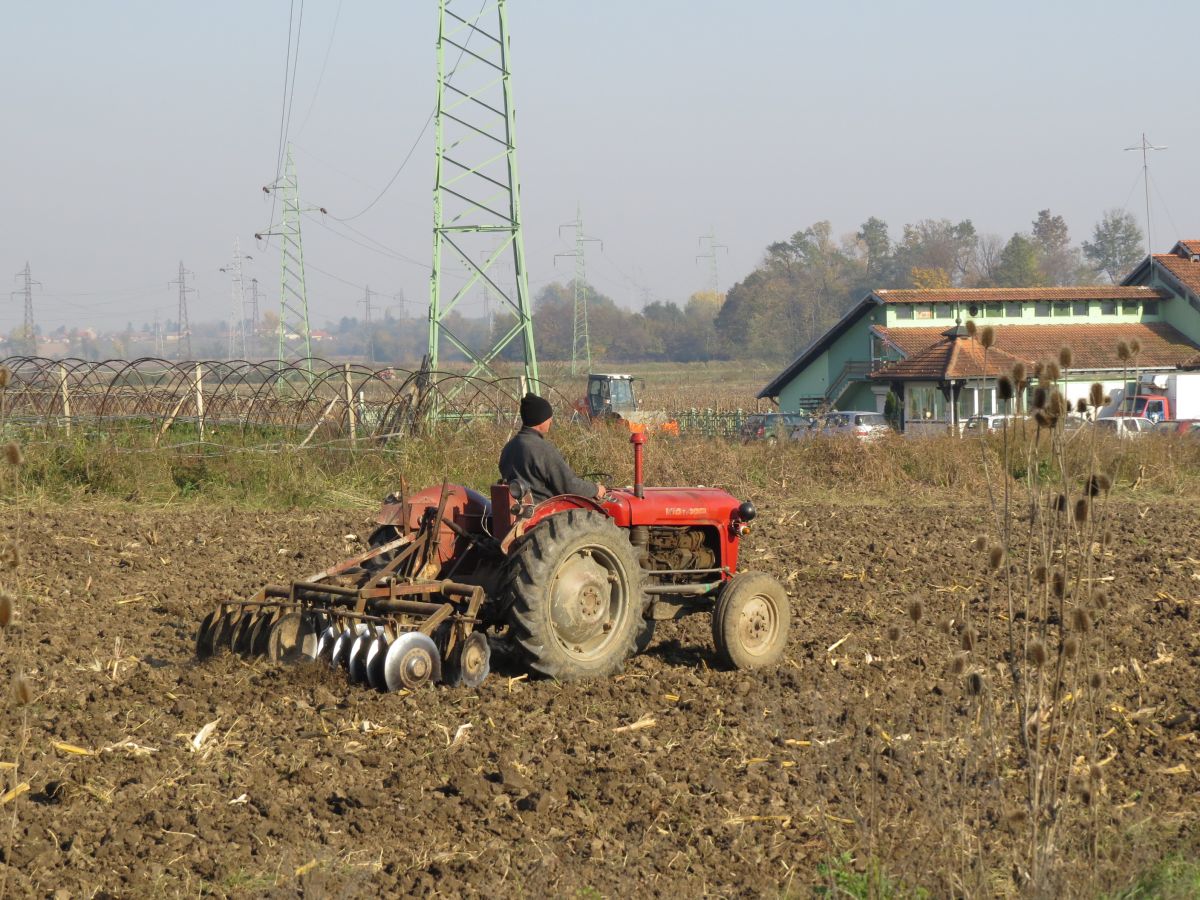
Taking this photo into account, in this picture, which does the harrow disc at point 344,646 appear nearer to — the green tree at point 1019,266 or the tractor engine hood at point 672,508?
the tractor engine hood at point 672,508

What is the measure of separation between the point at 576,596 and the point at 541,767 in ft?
5.68

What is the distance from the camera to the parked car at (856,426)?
2089 cm

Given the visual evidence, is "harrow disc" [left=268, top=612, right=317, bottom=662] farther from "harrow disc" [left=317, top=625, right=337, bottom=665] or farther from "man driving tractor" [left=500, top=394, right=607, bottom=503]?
"man driving tractor" [left=500, top=394, right=607, bottom=503]

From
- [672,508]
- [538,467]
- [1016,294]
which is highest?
[1016,294]

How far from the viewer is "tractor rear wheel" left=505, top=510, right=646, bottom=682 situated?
23.7ft

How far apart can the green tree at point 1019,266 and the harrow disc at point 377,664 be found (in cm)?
9018

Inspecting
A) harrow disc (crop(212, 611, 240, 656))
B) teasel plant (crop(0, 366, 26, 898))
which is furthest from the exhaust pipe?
teasel plant (crop(0, 366, 26, 898))

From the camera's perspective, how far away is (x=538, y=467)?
761cm

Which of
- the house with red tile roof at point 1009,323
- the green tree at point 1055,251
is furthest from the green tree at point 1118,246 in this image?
the house with red tile roof at point 1009,323

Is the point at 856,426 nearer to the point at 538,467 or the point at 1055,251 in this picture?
the point at 538,467

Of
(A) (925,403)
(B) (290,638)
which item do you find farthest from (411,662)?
(A) (925,403)

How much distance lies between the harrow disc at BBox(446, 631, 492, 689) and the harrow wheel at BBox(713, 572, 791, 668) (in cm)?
143

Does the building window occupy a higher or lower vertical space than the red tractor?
higher

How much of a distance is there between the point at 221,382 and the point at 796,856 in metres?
15.0
